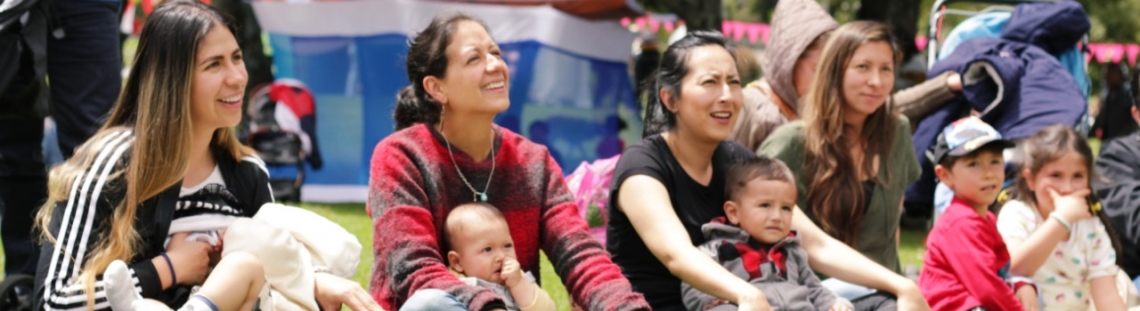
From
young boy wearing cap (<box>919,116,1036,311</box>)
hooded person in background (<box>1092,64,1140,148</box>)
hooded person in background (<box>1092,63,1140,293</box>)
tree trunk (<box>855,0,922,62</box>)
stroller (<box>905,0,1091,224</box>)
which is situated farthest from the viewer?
tree trunk (<box>855,0,922,62</box>)

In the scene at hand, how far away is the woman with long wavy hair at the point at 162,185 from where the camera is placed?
2.98 metres

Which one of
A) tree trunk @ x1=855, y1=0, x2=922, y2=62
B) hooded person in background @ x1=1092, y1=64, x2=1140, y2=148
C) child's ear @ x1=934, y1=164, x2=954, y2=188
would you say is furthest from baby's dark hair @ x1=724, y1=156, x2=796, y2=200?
tree trunk @ x1=855, y1=0, x2=922, y2=62

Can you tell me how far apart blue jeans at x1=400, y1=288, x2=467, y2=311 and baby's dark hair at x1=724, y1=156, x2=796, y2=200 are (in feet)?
3.43

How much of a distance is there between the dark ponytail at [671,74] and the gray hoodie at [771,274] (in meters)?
0.40

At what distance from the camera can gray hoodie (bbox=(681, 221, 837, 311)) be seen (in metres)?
3.60

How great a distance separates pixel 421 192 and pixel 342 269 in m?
0.28

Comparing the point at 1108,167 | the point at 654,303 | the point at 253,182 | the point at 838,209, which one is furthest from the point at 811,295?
the point at 1108,167

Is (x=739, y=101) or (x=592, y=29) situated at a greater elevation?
(x=739, y=101)

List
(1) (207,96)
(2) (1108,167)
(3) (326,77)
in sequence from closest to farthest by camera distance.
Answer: (1) (207,96), (2) (1108,167), (3) (326,77)

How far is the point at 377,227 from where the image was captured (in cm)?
338

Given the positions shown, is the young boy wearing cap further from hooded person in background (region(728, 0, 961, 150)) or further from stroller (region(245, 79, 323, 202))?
stroller (region(245, 79, 323, 202))

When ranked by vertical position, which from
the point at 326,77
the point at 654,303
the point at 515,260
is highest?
the point at 515,260

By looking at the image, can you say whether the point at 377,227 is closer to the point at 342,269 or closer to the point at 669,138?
the point at 342,269

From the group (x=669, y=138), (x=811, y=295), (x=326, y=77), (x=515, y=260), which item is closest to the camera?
(x=515, y=260)
